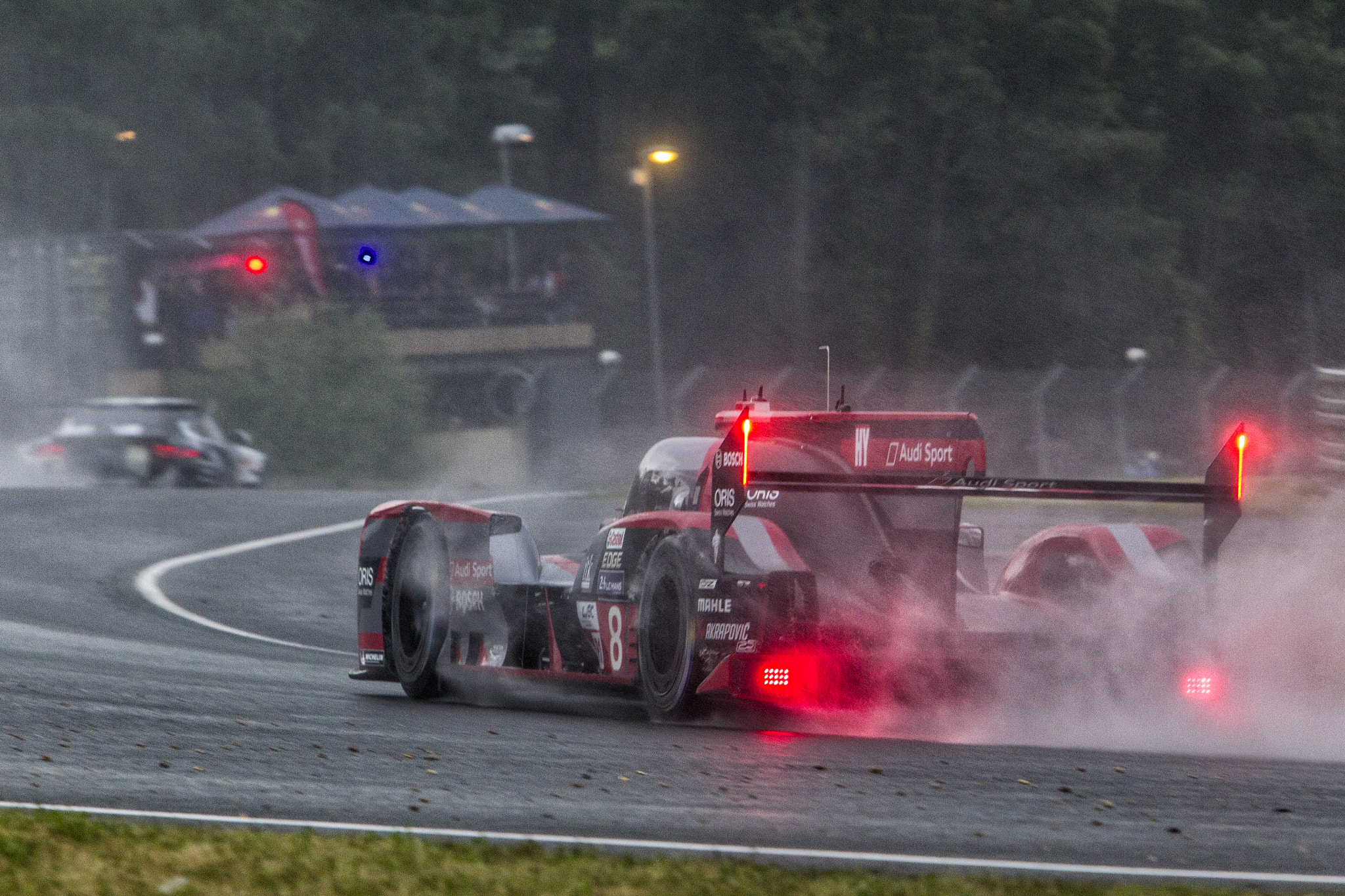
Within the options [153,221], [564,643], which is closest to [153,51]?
[153,221]

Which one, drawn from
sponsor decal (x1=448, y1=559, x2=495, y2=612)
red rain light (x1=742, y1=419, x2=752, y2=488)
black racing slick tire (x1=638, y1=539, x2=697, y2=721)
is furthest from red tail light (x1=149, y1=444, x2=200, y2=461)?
red rain light (x1=742, y1=419, x2=752, y2=488)

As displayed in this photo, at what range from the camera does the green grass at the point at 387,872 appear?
518 cm

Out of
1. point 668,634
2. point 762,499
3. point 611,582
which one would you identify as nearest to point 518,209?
point 611,582

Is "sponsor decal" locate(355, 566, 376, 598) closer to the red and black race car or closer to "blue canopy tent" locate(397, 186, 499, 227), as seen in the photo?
the red and black race car

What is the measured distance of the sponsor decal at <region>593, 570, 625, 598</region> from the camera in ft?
30.4

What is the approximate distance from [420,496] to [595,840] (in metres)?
20.0

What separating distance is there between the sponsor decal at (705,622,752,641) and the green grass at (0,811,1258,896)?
2.82 m

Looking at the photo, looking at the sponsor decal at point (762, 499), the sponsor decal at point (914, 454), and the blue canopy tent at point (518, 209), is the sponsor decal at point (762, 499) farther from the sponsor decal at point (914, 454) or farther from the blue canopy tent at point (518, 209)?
the blue canopy tent at point (518, 209)

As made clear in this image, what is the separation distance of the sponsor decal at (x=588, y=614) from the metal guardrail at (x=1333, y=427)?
40.3 feet

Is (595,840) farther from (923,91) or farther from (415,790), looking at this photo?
(923,91)

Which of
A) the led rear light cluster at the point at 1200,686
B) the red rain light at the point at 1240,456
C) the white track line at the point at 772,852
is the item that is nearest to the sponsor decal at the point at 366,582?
the led rear light cluster at the point at 1200,686

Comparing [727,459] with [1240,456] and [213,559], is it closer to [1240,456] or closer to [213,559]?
[1240,456]

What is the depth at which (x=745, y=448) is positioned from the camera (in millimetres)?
8469

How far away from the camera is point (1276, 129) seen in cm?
5162
